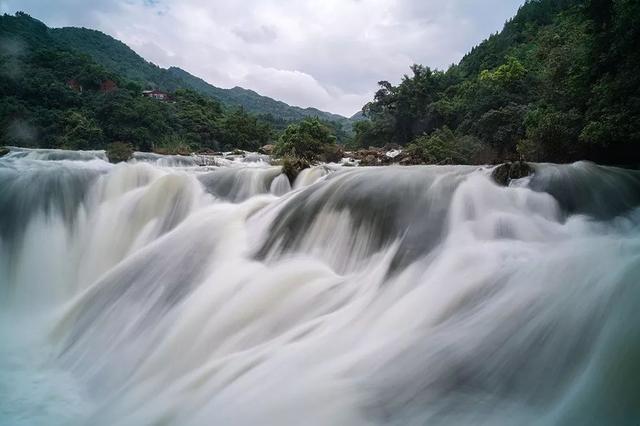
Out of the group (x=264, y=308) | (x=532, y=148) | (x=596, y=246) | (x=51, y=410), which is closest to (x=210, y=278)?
(x=264, y=308)

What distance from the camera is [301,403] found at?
2711mm

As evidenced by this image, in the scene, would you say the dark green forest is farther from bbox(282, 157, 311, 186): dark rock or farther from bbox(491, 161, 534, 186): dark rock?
bbox(282, 157, 311, 186): dark rock

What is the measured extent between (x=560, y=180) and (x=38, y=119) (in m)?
43.8

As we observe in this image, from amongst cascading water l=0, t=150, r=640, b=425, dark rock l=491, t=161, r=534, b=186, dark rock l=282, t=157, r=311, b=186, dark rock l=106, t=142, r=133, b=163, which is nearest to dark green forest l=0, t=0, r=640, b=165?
dark rock l=491, t=161, r=534, b=186

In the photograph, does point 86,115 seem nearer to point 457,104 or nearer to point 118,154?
point 118,154

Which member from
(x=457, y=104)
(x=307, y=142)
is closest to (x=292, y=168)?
(x=307, y=142)

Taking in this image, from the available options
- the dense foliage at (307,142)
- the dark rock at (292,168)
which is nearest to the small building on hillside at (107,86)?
the dense foliage at (307,142)

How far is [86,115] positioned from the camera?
3897 cm

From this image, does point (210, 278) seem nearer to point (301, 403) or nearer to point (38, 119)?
point (301, 403)

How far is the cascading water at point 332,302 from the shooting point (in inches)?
102

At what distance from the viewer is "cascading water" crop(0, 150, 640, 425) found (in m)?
2.60

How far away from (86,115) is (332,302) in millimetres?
43259

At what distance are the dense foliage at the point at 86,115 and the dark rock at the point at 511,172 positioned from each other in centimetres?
2136

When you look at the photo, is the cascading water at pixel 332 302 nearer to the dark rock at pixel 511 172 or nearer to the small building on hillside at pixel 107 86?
the dark rock at pixel 511 172
